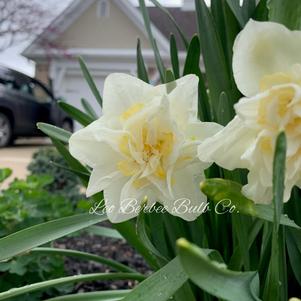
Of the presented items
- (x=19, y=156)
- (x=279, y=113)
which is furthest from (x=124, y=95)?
(x=19, y=156)

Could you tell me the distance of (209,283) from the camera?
314 millimetres

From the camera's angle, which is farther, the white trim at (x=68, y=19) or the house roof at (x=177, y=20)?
the white trim at (x=68, y=19)

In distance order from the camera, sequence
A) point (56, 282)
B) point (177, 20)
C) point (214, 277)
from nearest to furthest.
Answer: point (214, 277) → point (56, 282) → point (177, 20)

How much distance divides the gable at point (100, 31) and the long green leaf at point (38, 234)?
10.6 metres

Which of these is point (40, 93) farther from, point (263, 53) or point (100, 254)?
point (263, 53)

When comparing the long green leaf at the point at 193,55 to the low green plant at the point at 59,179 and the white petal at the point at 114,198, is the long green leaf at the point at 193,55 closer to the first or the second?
the white petal at the point at 114,198

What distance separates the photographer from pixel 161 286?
17.3 inches

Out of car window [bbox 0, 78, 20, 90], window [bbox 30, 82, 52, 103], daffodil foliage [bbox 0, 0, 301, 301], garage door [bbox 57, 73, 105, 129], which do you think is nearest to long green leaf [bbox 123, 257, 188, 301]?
daffodil foliage [bbox 0, 0, 301, 301]

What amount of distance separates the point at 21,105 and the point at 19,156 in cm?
161

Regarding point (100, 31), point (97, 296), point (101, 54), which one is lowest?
point (101, 54)

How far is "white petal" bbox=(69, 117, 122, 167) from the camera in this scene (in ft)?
1.33

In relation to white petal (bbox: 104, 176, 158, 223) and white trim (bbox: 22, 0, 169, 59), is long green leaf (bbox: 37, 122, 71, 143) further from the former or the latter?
white trim (bbox: 22, 0, 169, 59)

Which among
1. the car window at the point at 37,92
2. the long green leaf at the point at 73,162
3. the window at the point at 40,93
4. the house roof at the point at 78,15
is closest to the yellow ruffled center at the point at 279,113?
the long green leaf at the point at 73,162

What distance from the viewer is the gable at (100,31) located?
1109 cm
